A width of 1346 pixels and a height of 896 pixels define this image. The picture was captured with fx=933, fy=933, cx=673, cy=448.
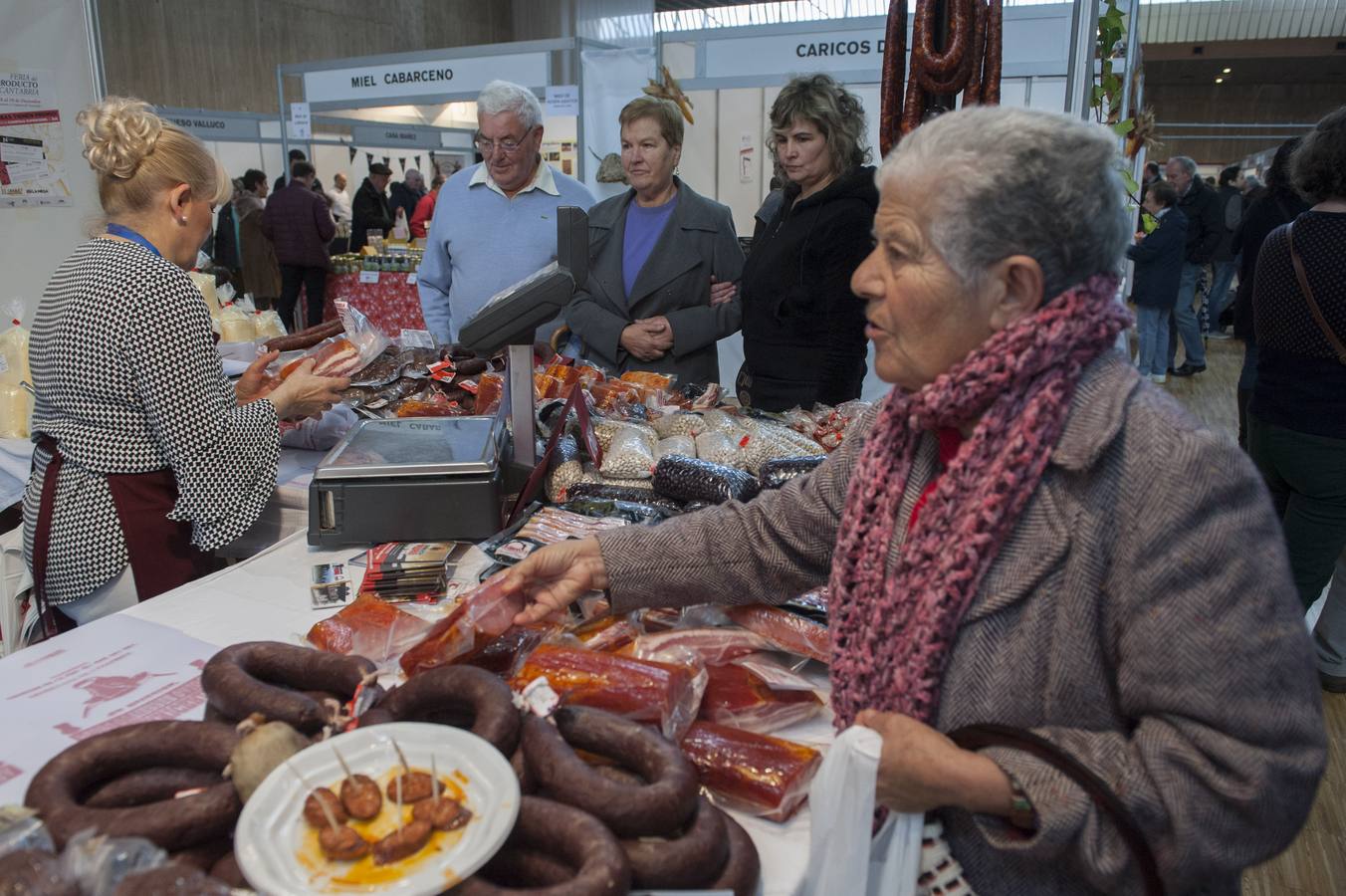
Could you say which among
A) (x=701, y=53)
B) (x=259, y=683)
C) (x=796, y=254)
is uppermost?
(x=701, y=53)

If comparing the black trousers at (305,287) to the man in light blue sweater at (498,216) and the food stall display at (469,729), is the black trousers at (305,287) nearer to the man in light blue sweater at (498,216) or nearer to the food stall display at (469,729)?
the man in light blue sweater at (498,216)

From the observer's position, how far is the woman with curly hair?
2900 mm

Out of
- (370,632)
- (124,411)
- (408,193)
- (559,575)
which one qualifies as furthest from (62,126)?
(408,193)

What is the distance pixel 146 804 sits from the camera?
100cm

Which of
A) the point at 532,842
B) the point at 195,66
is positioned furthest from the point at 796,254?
the point at 195,66

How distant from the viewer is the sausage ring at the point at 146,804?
36.9 inches

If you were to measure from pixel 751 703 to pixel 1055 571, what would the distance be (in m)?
0.50

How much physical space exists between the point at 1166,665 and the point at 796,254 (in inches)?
92.5

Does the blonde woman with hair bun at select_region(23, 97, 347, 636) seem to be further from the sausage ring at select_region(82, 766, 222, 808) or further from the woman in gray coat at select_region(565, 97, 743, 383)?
the woman in gray coat at select_region(565, 97, 743, 383)

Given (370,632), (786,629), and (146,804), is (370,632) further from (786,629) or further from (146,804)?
(786,629)

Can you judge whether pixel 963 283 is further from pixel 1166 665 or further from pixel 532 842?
pixel 532 842

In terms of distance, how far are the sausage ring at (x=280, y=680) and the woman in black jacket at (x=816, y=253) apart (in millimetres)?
2119

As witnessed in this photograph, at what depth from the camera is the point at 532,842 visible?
37.5 inches

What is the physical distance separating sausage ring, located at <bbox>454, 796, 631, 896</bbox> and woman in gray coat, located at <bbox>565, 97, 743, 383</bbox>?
2.68 meters
